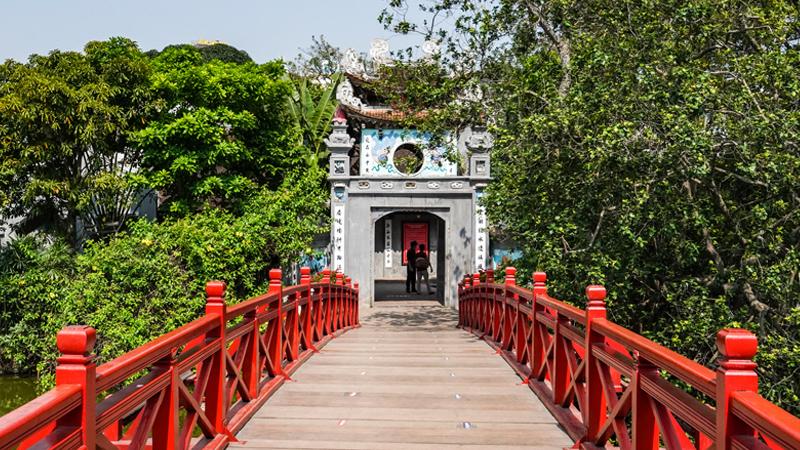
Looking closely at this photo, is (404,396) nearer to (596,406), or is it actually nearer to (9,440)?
(596,406)

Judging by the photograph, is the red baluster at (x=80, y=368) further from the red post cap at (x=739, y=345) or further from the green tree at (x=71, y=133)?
the green tree at (x=71, y=133)

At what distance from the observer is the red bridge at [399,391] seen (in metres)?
2.30

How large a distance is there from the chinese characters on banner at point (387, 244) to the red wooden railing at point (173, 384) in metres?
20.1

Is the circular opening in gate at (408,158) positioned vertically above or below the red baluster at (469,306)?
above

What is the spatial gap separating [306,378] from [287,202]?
9.41 meters

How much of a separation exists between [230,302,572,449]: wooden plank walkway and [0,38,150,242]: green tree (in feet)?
28.8

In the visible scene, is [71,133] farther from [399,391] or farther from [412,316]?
[399,391]

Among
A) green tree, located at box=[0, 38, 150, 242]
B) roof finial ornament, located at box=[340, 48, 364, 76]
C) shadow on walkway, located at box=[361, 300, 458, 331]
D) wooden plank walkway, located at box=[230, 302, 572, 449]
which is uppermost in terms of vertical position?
roof finial ornament, located at box=[340, 48, 364, 76]

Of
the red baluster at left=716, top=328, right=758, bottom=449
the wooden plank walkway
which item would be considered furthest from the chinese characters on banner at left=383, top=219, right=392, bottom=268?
the red baluster at left=716, top=328, right=758, bottom=449

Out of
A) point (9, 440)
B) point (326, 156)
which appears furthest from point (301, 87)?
point (9, 440)

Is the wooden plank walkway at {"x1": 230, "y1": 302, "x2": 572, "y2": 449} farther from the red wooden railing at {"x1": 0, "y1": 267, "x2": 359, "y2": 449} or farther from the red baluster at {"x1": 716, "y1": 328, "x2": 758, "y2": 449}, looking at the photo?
the red baluster at {"x1": 716, "y1": 328, "x2": 758, "y2": 449}

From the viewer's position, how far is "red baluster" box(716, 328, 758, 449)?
2.25 meters

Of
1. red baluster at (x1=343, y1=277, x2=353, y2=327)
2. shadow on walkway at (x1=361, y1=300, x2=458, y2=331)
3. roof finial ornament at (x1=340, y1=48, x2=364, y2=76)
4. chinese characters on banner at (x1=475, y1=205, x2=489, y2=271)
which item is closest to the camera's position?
red baluster at (x1=343, y1=277, x2=353, y2=327)

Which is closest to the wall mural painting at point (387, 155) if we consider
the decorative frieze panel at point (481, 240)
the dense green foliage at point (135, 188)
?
the decorative frieze panel at point (481, 240)
